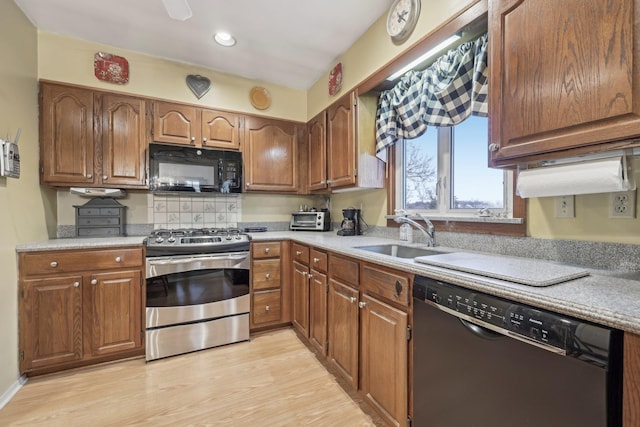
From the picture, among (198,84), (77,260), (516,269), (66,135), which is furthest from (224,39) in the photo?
(516,269)

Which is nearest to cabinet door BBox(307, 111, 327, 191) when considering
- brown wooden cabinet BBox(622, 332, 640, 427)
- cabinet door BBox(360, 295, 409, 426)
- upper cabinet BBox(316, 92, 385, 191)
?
upper cabinet BBox(316, 92, 385, 191)

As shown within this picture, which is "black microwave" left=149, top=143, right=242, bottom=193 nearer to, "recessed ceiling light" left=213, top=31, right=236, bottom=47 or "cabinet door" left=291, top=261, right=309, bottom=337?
"recessed ceiling light" left=213, top=31, right=236, bottom=47

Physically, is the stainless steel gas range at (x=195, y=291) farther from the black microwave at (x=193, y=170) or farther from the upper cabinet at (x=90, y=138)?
the upper cabinet at (x=90, y=138)

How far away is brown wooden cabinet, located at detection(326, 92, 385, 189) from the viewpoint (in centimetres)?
217

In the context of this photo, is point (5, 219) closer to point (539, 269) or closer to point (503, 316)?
point (503, 316)

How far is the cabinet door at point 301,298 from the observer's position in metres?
2.24

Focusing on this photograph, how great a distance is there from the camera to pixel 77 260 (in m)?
1.90

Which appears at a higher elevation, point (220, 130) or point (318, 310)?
point (220, 130)

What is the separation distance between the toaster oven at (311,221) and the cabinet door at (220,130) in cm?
98

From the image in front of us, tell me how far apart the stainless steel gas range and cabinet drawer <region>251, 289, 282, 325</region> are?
97 mm

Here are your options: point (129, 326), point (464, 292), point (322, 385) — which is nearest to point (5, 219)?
point (129, 326)

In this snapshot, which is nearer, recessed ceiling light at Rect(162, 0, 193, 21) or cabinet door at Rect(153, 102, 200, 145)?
recessed ceiling light at Rect(162, 0, 193, 21)

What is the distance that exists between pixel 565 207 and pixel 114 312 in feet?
9.21

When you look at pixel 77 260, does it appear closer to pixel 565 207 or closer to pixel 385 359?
pixel 385 359
